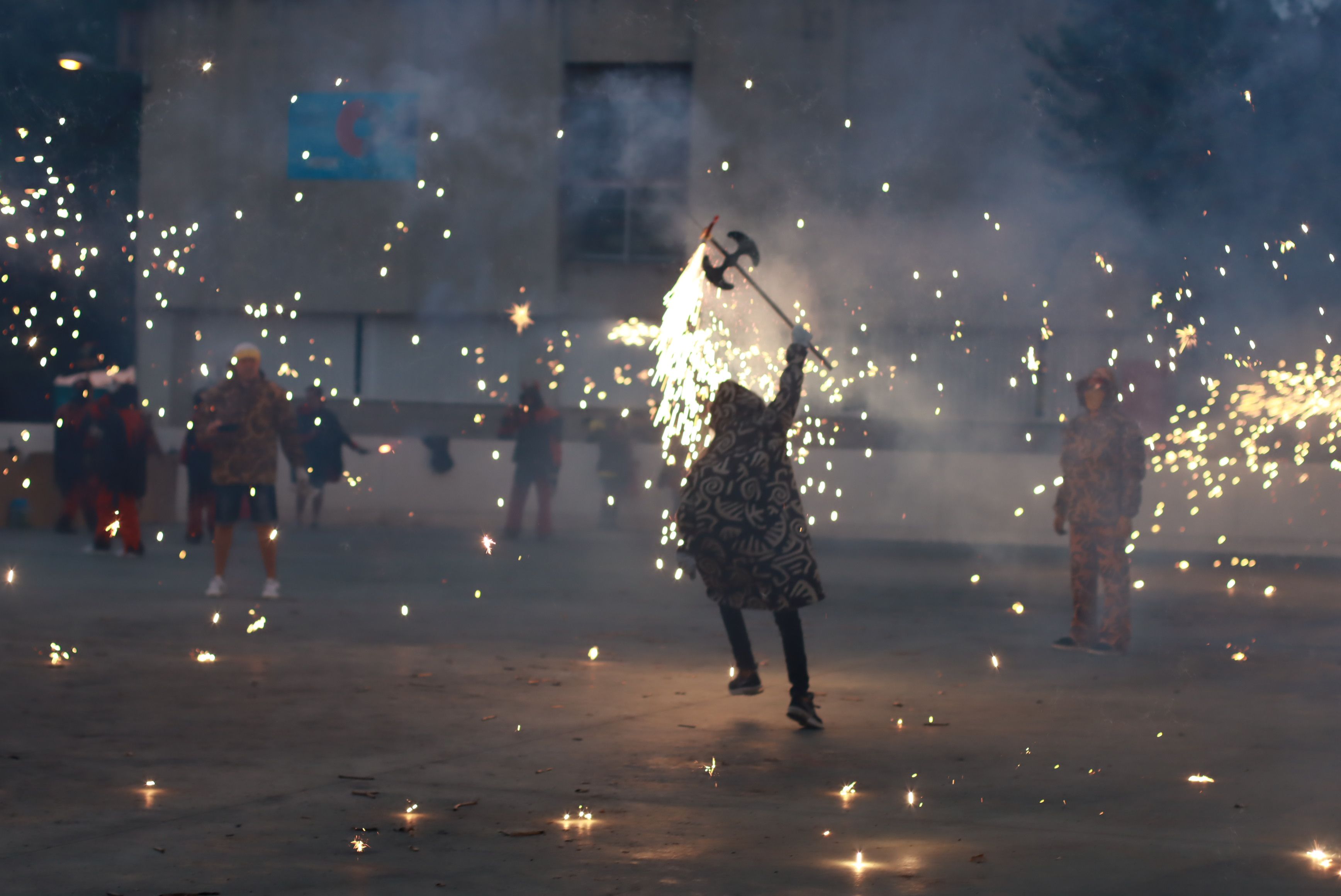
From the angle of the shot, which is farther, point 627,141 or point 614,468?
point 614,468

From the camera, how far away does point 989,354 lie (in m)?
16.7

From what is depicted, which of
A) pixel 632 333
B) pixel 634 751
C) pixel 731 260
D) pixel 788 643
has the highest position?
pixel 632 333

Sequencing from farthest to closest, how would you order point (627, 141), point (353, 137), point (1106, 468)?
1. point (353, 137)
2. point (627, 141)
3. point (1106, 468)

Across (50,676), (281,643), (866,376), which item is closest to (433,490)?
(866,376)

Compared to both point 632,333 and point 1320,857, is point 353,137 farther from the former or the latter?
point 1320,857

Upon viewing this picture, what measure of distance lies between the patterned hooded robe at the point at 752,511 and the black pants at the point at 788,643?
0.17ft

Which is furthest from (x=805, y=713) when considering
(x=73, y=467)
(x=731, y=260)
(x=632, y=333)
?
(x=632, y=333)

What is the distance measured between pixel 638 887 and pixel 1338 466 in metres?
14.2

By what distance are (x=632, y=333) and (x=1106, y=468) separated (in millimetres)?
10896

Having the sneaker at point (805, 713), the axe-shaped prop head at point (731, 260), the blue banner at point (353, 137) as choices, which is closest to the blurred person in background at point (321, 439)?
the blue banner at point (353, 137)

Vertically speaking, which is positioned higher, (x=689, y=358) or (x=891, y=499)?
(x=689, y=358)

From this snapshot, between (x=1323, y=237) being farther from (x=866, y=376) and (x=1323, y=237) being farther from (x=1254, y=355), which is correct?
(x=866, y=376)

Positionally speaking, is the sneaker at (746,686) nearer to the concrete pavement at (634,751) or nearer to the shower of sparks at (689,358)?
the concrete pavement at (634,751)

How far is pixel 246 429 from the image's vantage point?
32.6 ft
